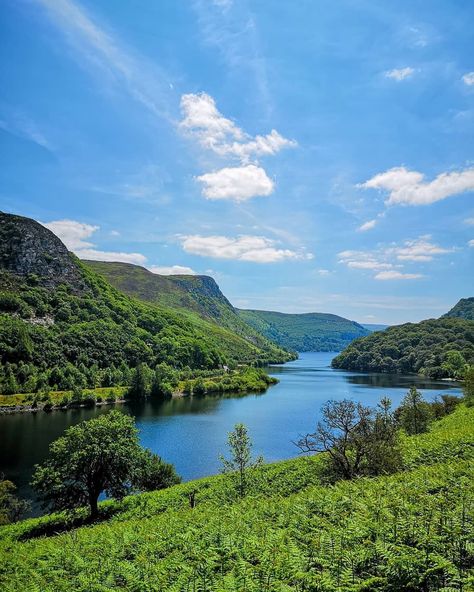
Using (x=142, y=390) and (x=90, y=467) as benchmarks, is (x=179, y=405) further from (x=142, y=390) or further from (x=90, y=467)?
(x=90, y=467)

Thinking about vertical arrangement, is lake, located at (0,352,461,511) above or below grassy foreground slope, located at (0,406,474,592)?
below

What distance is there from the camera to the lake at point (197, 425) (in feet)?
215

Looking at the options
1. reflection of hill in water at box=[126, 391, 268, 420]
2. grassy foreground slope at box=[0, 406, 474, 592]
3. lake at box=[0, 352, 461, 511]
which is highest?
grassy foreground slope at box=[0, 406, 474, 592]

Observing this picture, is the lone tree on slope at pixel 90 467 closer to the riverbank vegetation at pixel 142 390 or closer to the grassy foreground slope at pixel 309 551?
the grassy foreground slope at pixel 309 551

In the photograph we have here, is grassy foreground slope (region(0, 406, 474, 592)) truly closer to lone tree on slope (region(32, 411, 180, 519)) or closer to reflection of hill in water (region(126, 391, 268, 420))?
lone tree on slope (region(32, 411, 180, 519))

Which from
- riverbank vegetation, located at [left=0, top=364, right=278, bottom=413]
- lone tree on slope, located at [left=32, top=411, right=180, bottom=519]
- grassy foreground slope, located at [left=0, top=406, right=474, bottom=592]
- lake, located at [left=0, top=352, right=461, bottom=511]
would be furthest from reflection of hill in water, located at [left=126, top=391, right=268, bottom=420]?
grassy foreground slope, located at [left=0, top=406, right=474, bottom=592]

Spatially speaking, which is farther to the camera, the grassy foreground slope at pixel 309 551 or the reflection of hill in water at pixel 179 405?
the reflection of hill in water at pixel 179 405

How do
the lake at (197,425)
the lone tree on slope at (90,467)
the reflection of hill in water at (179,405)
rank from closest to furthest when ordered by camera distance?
the lone tree on slope at (90,467), the lake at (197,425), the reflection of hill in water at (179,405)

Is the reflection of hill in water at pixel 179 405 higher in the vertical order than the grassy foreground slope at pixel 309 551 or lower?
lower

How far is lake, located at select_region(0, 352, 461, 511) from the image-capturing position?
65.6 meters

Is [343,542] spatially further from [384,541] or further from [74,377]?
[74,377]

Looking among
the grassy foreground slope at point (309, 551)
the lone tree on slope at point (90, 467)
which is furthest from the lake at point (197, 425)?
the grassy foreground slope at point (309, 551)

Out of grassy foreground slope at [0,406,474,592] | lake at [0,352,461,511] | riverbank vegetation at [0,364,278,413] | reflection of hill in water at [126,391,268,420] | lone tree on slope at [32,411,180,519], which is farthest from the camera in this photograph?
riverbank vegetation at [0,364,278,413]

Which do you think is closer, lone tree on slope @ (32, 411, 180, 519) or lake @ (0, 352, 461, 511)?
lone tree on slope @ (32, 411, 180, 519)
